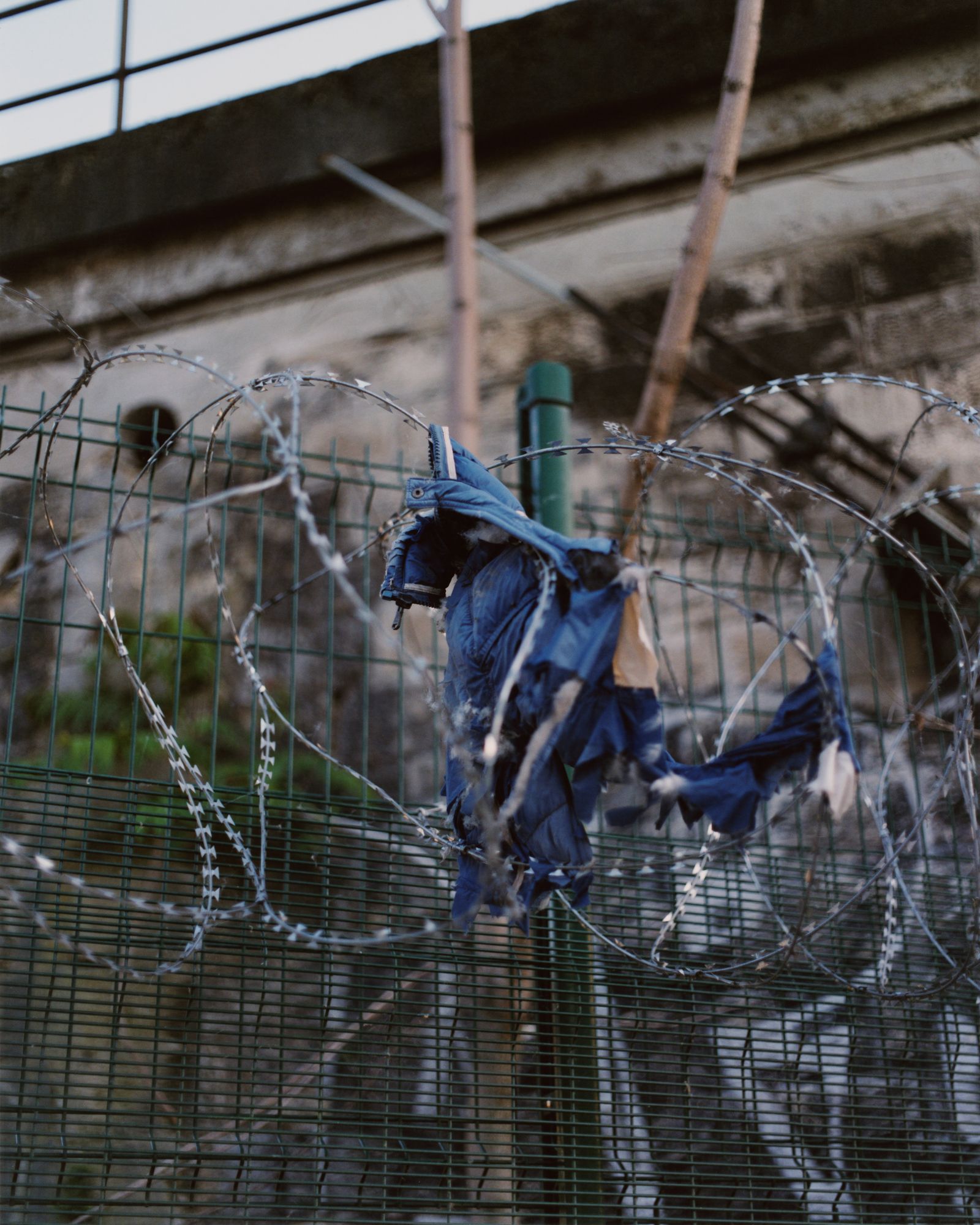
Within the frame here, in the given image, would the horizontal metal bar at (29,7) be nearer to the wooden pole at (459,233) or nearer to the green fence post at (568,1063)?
the wooden pole at (459,233)

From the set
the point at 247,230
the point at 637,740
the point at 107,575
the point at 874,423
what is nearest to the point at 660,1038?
the point at 637,740

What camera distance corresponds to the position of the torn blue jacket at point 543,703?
3449mm

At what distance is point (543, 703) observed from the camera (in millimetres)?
3447

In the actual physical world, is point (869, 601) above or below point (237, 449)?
below

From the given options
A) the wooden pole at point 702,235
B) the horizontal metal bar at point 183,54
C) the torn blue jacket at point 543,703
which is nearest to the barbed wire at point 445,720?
the torn blue jacket at point 543,703

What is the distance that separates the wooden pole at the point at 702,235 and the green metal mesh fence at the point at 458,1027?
3.07 feet

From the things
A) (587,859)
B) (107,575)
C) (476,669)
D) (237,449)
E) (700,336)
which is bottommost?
(587,859)

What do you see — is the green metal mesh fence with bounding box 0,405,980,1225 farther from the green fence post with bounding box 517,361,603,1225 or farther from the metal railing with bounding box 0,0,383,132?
the metal railing with bounding box 0,0,383,132

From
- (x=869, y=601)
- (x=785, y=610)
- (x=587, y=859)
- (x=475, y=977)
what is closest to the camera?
(x=587, y=859)

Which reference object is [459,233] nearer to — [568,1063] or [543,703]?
[568,1063]

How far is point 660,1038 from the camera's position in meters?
5.29

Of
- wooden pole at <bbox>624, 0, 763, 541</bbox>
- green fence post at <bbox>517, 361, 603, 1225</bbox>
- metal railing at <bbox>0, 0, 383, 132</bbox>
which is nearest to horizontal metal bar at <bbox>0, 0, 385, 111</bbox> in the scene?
metal railing at <bbox>0, 0, 383, 132</bbox>

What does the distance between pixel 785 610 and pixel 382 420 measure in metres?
2.87

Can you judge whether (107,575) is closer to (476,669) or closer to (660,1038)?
(476,669)
